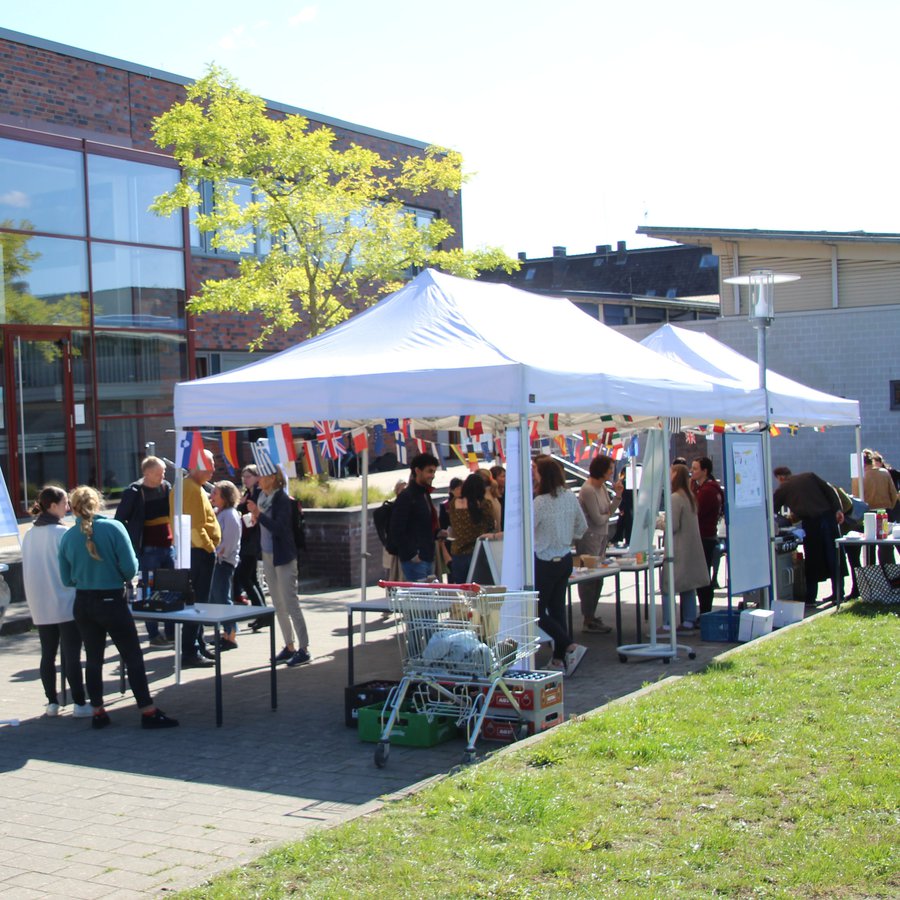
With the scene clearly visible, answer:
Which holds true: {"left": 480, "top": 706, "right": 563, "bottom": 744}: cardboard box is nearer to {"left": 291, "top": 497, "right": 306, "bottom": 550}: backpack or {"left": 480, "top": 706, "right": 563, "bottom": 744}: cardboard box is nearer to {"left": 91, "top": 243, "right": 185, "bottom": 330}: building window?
{"left": 291, "top": 497, "right": 306, "bottom": 550}: backpack

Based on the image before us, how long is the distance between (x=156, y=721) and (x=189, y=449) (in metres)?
2.16

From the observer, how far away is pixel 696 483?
14750mm

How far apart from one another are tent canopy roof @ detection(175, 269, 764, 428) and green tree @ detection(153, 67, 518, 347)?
9.35 meters

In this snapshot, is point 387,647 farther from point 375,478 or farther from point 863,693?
point 375,478

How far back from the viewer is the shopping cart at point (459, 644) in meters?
7.42

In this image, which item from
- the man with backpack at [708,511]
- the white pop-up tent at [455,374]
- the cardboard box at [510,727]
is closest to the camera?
the cardboard box at [510,727]

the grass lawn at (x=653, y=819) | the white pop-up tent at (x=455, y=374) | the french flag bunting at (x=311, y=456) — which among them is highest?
the white pop-up tent at (x=455, y=374)

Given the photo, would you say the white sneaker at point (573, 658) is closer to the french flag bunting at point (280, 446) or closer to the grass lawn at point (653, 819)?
the grass lawn at point (653, 819)

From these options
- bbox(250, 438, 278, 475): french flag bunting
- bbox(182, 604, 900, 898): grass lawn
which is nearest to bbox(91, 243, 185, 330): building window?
bbox(250, 438, 278, 475): french flag bunting

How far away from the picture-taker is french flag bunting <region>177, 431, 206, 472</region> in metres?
9.30

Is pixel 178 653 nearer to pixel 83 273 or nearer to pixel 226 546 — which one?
pixel 226 546

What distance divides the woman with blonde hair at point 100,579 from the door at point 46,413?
1029 centimetres

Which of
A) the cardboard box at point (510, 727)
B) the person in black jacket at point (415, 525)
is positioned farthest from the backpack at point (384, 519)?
the cardboard box at point (510, 727)

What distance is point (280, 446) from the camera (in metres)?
9.43
